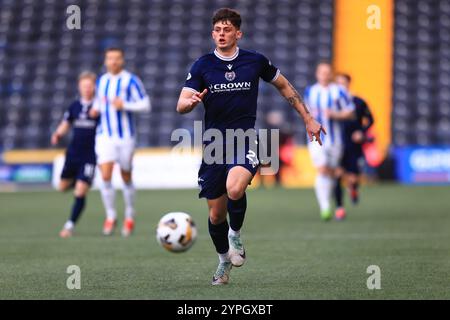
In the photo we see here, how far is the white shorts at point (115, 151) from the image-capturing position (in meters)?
11.3

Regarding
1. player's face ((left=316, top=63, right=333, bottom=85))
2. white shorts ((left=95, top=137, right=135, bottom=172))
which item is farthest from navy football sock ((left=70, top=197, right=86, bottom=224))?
player's face ((left=316, top=63, right=333, bottom=85))

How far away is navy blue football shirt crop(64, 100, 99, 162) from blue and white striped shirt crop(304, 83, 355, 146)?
130 inches

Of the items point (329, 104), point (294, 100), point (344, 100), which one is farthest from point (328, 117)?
point (294, 100)

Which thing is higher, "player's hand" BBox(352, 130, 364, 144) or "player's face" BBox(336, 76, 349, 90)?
"player's face" BBox(336, 76, 349, 90)

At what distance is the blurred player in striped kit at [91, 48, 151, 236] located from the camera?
11.2 metres

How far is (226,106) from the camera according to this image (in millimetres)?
6633

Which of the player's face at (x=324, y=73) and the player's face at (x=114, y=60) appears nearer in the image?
the player's face at (x=114, y=60)

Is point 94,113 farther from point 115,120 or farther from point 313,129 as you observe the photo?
point 313,129

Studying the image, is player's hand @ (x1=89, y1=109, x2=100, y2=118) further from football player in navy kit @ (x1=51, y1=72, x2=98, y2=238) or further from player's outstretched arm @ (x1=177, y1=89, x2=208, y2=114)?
player's outstretched arm @ (x1=177, y1=89, x2=208, y2=114)

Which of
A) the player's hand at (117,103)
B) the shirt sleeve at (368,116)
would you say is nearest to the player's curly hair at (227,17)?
the player's hand at (117,103)

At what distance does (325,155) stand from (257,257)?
5.04 meters

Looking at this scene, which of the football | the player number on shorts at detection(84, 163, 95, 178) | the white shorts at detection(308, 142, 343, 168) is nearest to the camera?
the football

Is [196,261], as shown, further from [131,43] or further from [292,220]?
[131,43]

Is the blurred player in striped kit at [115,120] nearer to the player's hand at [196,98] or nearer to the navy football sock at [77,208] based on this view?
the navy football sock at [77,208]
